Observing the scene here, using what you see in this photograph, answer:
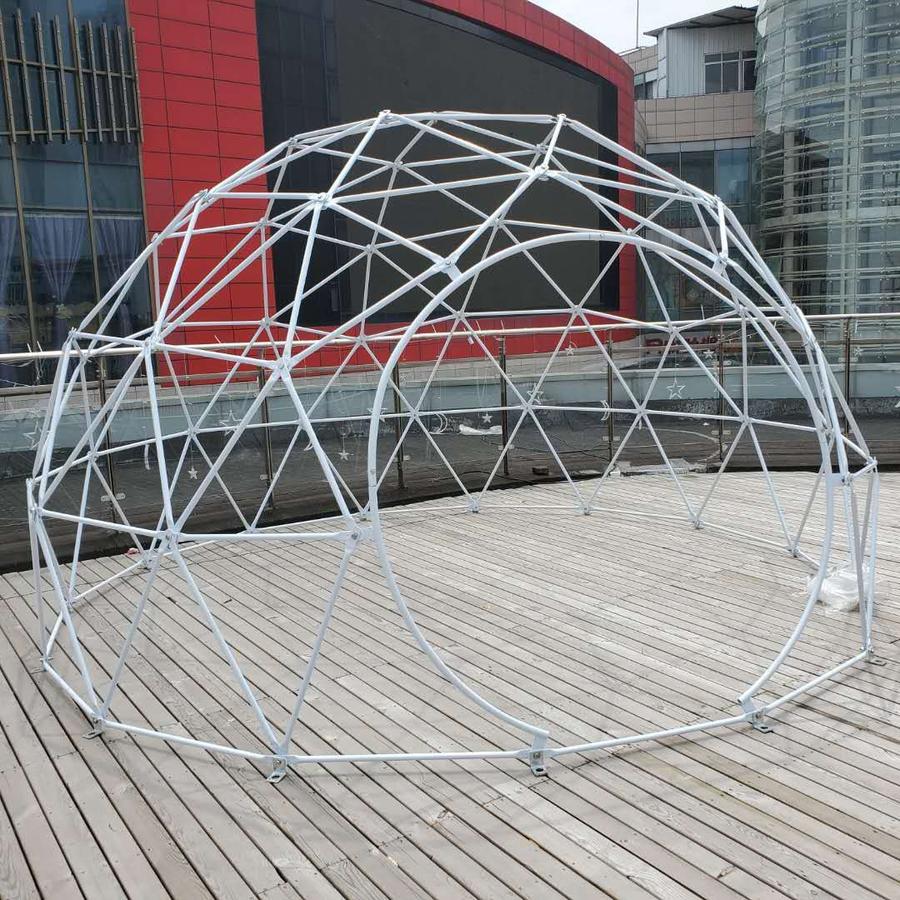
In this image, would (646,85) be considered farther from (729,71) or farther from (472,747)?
(472,747)

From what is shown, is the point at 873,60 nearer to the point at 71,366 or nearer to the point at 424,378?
the point at 424,378

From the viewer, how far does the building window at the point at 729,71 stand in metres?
34.7

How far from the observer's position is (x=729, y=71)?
34.9 metres

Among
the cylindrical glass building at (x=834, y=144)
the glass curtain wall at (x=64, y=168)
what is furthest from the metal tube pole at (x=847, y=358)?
the glass curtain wall at (x=64, y=168)

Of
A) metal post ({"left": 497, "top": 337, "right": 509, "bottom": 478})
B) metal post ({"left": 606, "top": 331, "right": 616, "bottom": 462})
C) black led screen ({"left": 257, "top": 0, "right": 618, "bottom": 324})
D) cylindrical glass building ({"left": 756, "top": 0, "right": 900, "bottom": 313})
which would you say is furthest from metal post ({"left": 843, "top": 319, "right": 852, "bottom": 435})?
black led screen ({"left": 257, "top": 0, "right": 618, "bottom": 324})

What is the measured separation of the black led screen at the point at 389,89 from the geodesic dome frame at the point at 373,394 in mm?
425

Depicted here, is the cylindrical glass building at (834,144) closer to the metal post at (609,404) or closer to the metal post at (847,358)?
the metal post at (847,358)

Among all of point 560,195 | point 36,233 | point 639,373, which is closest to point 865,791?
point 639,373

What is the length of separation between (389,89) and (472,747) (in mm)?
20609

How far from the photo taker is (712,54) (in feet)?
115

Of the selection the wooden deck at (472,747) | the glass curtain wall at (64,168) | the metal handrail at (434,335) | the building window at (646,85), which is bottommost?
the wooden deck at (472,747)

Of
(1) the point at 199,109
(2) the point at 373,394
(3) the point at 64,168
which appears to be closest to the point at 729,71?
(1) the point at 199,109

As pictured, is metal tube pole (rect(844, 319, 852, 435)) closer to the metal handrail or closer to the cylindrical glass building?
the metal handrail

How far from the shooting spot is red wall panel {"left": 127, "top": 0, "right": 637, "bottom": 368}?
18656mm
